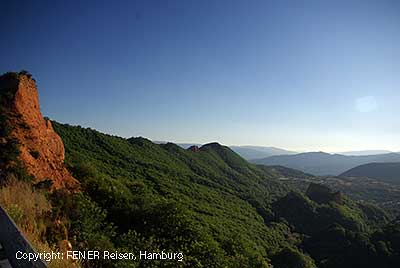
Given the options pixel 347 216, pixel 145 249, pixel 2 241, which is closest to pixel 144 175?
pixel 145 249

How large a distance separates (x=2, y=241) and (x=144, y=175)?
1549 inches

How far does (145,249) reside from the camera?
7.09 m

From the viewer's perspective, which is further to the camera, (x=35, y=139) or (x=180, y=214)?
(x=35, y=139)

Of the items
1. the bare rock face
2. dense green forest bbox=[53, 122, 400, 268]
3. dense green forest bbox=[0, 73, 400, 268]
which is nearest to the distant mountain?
dense green forest bbox=[0, 73, 400, 268]

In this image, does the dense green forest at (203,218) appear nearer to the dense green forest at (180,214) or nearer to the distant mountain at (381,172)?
the dense green forest at (180,214)

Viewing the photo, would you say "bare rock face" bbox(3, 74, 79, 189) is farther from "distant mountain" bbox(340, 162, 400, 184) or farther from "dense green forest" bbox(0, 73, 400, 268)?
"distant mountain" bbox(340, 162, 400, 184)

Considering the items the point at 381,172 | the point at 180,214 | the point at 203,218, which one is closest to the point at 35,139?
the point at 180,214

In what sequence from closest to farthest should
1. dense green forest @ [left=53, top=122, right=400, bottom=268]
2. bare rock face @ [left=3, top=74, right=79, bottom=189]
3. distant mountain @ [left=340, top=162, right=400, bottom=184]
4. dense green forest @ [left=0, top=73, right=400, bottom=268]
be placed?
dense green forest @ [left=0, top=73, right=400, bottom=268], dense green forest @ [left=53, top=122, right=400, bottom=268], bare rock face @ [left=3, top=74, right=79, bottom=189], distant mountain @ [left=340, top=162, right=400, bottom=184]

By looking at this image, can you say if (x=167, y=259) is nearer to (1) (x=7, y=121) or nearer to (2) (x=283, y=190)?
(1) (x=7, y=121)

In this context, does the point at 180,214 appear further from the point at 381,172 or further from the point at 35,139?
the point at 381,172

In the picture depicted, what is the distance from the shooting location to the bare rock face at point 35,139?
13.3 metres

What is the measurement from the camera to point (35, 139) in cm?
1524

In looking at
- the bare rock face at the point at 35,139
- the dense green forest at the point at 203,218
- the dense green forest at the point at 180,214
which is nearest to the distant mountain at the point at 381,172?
the dense green forest at the point at 180,214

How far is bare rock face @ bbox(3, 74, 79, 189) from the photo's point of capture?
13336 mm
